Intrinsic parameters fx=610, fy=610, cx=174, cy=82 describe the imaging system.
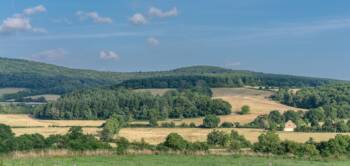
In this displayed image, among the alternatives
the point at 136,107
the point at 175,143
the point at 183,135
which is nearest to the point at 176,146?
the point at 175,143

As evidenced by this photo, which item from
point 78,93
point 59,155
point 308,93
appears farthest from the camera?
point 78,93

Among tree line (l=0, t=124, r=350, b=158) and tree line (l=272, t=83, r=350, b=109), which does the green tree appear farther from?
tree line (l=272, t=83, r=350, b=109)

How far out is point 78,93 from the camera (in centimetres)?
16125

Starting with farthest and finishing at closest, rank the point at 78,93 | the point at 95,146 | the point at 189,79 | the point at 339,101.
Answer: the point at 189,79, the point at 78,93, the point at 339,101, the point at 95,146

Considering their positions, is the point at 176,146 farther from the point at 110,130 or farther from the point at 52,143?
the point at 110,130

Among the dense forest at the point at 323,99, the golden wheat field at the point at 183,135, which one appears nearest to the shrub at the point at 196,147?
the golden wheat field at the point at 183,135

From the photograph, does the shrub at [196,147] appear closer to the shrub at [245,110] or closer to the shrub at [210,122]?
the shrub at [210,122]

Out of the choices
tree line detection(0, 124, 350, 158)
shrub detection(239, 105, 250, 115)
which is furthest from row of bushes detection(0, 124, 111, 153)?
shrub detection(239, 105, 250, 115)

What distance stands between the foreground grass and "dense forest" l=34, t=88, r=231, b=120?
254 feet

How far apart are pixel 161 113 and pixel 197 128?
1964 centimetres

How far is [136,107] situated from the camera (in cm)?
13275

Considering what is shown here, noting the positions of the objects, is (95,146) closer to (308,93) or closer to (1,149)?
(1,149)

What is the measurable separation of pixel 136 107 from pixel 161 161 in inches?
A: 3741

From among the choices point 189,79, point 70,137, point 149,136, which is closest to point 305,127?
point 149,136
